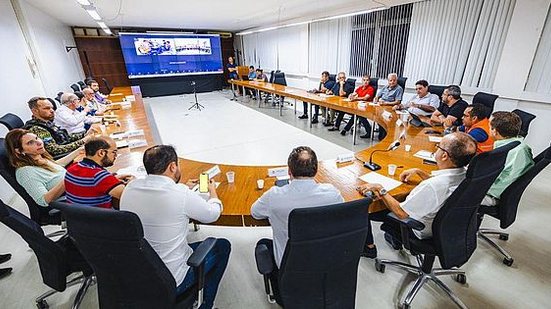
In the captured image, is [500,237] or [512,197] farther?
[500,237]

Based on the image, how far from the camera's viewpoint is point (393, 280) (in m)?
1.83

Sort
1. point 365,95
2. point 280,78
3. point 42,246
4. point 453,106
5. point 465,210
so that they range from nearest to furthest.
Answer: point 42,246 < point 465,210 < point 453,106 < point 365,95 < point 280,78

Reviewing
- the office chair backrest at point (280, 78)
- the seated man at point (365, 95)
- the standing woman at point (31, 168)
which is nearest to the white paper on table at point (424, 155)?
the seated man at point (365, 95)

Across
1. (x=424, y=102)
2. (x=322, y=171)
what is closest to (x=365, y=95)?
(x=424, y=102)

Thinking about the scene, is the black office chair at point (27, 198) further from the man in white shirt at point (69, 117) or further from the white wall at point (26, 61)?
the man in white shirt at point (69, 117)

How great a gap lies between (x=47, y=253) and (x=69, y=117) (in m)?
Result: 2.84

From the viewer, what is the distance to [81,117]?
143 inches

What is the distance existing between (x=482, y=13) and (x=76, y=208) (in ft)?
18.8

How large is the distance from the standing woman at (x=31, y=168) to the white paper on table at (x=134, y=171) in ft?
1.27

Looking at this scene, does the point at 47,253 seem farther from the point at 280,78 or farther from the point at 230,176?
the point at 280,78

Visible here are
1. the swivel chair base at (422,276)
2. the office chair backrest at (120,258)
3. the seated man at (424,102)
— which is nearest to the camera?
the office chair backrest at (120,258)

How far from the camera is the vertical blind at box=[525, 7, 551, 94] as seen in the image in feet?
11.1

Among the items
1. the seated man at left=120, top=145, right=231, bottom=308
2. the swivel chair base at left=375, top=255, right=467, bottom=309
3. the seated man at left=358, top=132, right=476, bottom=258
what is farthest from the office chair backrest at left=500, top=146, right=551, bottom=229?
the seated man at left=120, top=145, right=231, bottom=308

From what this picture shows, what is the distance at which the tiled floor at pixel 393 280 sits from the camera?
1.68 m
